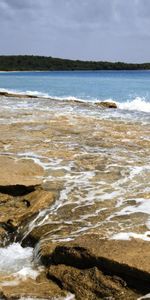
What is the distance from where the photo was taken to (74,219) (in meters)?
5.79

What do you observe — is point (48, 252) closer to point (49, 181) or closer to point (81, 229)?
point (81, 229)

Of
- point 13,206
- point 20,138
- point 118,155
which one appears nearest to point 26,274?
point 13,206

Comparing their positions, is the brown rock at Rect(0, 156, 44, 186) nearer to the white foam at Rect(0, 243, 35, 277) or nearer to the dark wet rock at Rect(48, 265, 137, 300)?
the white foam at Rect(0, 243, 35, 277)

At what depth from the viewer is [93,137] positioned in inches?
455

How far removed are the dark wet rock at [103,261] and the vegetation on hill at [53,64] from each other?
5003 inches

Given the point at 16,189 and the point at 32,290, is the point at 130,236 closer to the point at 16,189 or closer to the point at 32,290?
the point at 32,290

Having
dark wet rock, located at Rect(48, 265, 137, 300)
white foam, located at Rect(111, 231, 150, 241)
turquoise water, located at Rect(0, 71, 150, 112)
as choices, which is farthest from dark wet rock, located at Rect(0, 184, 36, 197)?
turquoise water, located at Rect(0, 71, 150, 112)

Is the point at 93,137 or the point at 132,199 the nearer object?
the point at 132,199

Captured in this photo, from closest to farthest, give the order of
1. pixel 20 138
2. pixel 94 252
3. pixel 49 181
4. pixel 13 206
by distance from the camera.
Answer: pixel 94 252
pixel 13 206
pixel 49 181
pixel 20 138

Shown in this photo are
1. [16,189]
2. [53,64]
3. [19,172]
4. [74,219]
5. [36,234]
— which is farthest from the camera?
[53,64]

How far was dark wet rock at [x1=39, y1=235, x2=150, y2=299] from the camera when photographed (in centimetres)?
421

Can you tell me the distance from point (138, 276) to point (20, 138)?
23.8ft

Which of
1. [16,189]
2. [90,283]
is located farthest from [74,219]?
[90,283]

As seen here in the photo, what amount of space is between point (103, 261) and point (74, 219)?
139 cm
